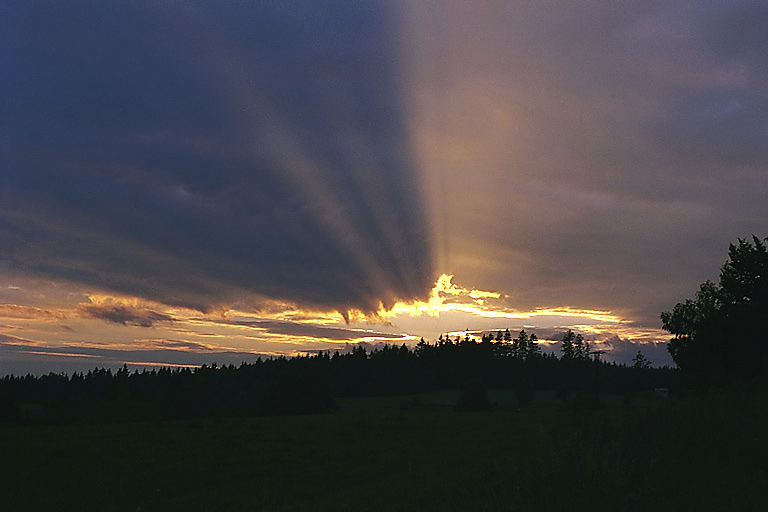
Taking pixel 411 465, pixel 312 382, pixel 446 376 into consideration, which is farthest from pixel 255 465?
pixel 446 376

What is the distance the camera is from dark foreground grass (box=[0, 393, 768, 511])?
11617 mm

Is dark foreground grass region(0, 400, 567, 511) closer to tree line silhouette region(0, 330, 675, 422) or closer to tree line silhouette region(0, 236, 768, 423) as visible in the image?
Answer: tree line silhouette region(0, 236, 768, 423)

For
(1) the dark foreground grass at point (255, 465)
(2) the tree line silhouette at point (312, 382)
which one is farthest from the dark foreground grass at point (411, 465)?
(2) the tree line silhouette at point (312, 382)

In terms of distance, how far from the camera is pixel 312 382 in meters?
105

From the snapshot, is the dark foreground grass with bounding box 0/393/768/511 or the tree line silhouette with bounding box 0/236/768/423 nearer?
the dark foreground grass with bounding box 0/393/768/511

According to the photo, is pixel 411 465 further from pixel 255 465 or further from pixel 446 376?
pixel 446 376

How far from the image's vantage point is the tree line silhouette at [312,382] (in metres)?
96.1

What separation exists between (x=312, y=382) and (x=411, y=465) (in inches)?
3117

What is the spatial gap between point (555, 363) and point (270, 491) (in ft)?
506

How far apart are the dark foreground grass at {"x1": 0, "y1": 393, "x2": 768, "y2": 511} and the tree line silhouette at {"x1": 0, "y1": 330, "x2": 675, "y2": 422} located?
148 ft

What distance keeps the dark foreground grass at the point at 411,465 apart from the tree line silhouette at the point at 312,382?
148 ft

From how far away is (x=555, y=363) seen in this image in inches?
6585

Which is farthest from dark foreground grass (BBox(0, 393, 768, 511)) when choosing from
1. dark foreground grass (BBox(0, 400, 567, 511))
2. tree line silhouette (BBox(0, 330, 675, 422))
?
tree line silhouette (BBox(0, 330, 675, 422))

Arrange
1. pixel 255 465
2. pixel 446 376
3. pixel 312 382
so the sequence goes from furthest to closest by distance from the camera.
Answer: pixel 446 376 < pixel 312 382 < pixel 255 465
